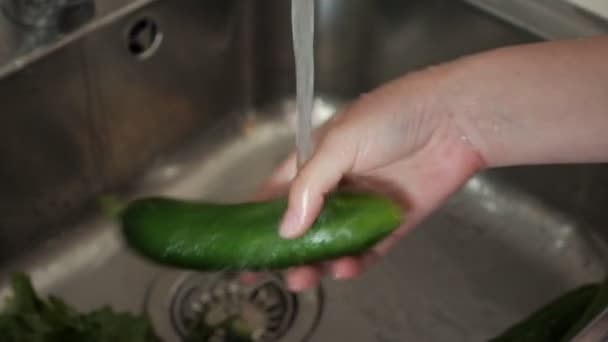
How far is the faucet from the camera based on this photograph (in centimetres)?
75

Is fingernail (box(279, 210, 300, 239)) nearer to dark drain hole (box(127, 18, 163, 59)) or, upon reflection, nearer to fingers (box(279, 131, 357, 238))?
fingers (box(279, 131, 357, 238))

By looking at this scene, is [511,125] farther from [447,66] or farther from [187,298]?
[187,298]

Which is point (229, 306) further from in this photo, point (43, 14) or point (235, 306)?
point (43, 14)

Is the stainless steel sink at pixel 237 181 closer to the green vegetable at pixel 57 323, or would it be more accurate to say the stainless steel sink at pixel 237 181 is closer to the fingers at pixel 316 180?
the green vegetable at pixel 57 323

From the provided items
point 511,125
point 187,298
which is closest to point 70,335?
point 187,298

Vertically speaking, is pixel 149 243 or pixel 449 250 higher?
pixel 149 243

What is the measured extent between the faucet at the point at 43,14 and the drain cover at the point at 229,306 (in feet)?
0.90

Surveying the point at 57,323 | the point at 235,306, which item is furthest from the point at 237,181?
the point at 57,323

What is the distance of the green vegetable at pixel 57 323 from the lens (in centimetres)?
73

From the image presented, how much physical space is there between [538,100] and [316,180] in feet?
0.67

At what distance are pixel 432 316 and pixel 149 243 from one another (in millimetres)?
348

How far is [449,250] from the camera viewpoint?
2.99 ft

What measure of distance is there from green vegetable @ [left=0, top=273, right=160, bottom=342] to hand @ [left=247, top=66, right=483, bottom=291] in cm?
15

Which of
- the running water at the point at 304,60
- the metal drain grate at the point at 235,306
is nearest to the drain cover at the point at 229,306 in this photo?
the metal drain grate at the point at 235,306
